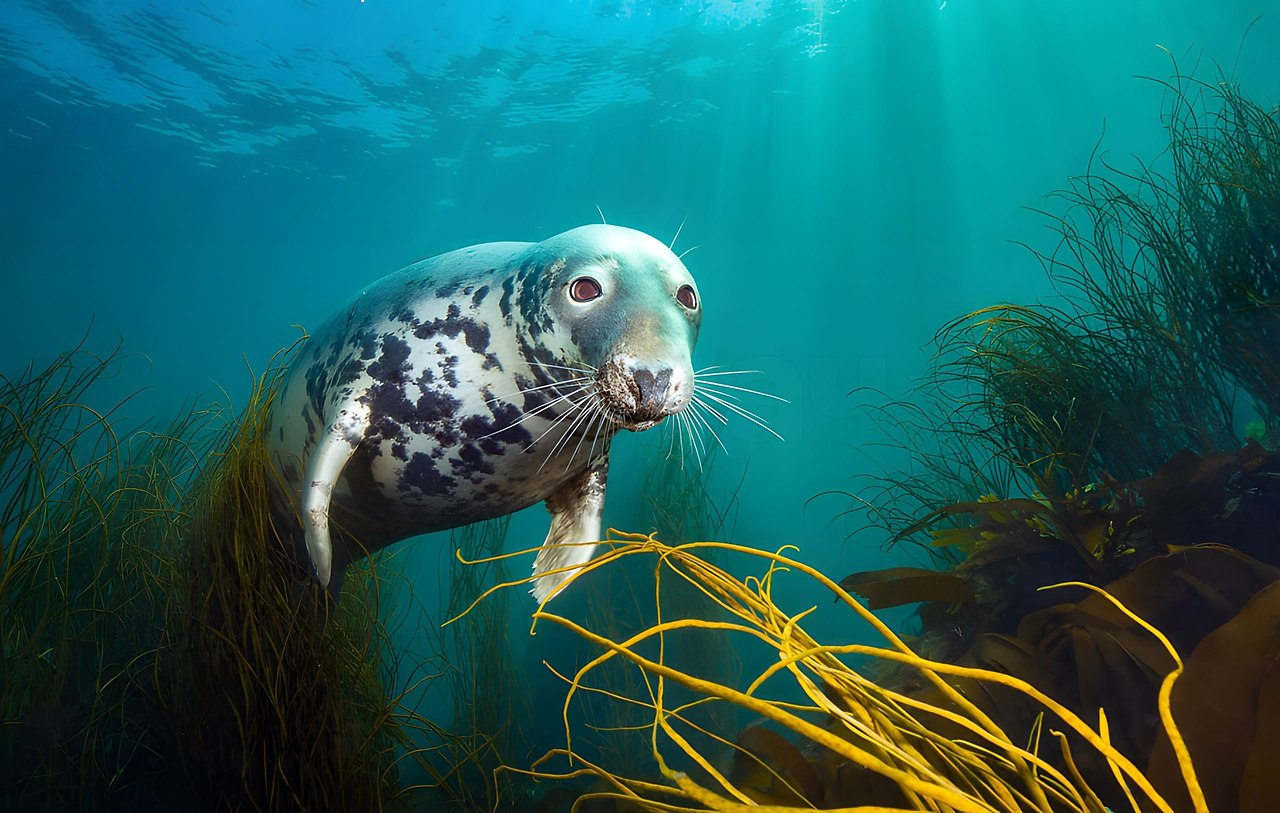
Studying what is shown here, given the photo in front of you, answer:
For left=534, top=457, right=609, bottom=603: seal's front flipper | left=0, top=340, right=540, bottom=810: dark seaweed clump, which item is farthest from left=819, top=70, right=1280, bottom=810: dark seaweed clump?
left=0, top=340, right=540, bottom=810: dark seaweed clump

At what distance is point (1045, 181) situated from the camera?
133ft

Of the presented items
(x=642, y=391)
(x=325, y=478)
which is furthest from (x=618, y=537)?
(x=325, y=478)

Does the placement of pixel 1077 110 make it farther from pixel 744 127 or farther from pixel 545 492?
pixel 545 492

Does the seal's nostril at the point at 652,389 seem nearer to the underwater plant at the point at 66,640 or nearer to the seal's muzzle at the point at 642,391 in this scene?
the seal's muzzle at the point at 642,391

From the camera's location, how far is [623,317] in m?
2.19

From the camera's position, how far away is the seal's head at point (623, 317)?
198 centimetres

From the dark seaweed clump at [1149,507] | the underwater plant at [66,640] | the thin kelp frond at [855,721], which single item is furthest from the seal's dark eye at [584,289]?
the underwater plant at [66,640]

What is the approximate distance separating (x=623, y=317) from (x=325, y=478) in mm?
1367

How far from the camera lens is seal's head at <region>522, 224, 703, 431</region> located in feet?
6.50

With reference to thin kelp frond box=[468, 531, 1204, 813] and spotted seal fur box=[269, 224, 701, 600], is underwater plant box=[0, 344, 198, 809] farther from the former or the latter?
thin kelp frond box=[468, 531, 1204, 813]

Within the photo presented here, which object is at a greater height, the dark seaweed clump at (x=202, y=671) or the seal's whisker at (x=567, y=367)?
the seal's whisker at (x=567, y=367)

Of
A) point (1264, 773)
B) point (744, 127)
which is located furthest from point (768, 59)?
point (1264, 773)

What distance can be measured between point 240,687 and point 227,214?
3926 centimetres

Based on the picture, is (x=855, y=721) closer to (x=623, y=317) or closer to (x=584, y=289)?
(x=623, y=317)
